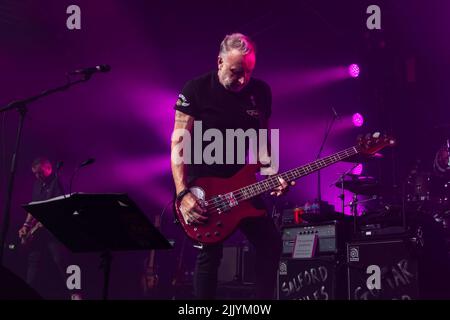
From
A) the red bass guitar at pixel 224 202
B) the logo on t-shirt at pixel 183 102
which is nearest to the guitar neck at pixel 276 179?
the red bass guitar at pixel 224 202

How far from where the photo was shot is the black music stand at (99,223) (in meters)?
2.43

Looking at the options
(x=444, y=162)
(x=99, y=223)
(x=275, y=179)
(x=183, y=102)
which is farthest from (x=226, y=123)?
(x=444, y=162)

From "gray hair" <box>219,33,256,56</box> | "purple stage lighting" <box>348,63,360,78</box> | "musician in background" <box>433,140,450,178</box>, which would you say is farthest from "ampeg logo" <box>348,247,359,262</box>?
"purple stage lighting" <box>348,63,360,78</box>

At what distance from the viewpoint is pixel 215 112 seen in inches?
124

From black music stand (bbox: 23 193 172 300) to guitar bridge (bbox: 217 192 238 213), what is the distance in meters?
0.55

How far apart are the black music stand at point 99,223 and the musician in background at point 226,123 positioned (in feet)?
1.42

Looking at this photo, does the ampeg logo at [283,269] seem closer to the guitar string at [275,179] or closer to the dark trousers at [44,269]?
the guitar string at [275,179]

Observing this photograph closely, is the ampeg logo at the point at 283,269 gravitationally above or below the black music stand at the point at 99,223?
below

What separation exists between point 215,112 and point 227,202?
59 cm

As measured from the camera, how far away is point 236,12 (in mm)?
7590

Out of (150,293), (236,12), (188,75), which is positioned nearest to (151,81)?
(188,75)

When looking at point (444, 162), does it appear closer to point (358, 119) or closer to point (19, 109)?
point (358, 119)

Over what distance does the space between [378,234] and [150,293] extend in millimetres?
3824
